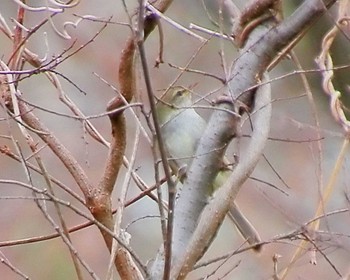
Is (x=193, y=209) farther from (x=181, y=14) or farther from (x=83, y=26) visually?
(x=181, y=14)

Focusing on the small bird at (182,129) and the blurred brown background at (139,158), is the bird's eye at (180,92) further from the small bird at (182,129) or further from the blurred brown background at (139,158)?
the blurred brown background at (139,158)

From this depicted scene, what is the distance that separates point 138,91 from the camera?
151 centimetres

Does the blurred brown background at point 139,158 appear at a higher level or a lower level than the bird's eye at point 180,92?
lower

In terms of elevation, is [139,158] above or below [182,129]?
below

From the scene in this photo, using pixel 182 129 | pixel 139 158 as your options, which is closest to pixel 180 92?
pixel 182 129

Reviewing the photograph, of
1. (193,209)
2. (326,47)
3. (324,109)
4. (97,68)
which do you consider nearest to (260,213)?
(324,109)

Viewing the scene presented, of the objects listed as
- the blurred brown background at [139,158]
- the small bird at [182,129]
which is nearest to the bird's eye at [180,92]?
the small bird at [182,129]

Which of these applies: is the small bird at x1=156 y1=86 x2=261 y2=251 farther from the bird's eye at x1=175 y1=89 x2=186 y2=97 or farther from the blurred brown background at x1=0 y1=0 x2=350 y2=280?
the blurred brown background at x1=0 y1=0 x2=350 y2=280

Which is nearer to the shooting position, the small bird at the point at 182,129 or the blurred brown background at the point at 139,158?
the small bird at the point at 182,129

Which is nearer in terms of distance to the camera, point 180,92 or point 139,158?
point 180,92

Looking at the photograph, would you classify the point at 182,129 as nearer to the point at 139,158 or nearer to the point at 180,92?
the point at 180,92

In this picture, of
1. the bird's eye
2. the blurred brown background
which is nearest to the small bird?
the bird's eye

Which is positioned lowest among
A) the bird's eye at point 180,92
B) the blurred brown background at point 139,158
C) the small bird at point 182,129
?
the blurred brown background at point 139,158

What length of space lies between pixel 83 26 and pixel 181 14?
691 millimetres
